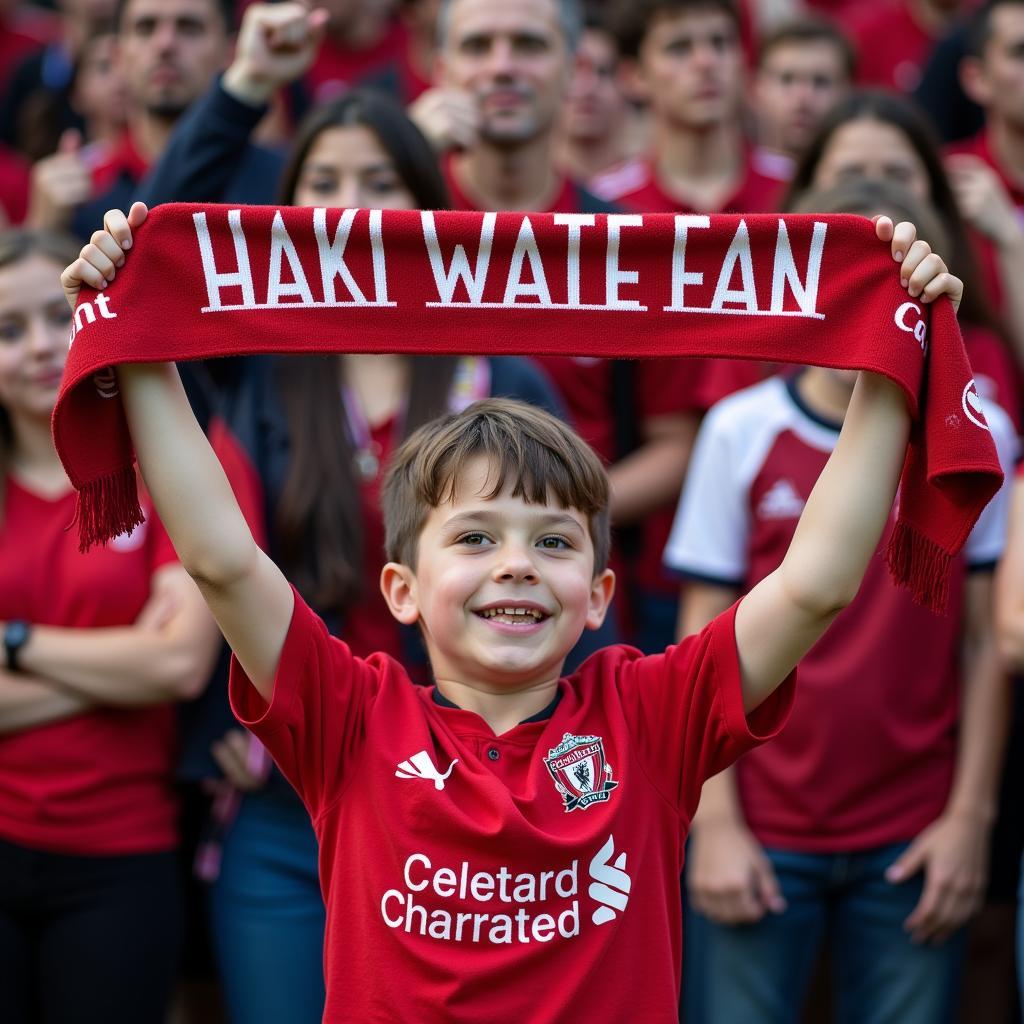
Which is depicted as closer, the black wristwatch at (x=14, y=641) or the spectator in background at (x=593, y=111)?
the black wristwatch at (x=14, y=641)

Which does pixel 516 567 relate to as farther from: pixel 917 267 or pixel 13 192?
pixel 13 192

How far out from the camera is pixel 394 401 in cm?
353

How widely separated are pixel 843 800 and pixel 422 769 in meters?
1.28

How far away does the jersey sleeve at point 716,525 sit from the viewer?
136 inches

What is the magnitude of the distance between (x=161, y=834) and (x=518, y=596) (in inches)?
57.9

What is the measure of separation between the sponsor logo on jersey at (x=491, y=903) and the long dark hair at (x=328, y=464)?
1.10 meters

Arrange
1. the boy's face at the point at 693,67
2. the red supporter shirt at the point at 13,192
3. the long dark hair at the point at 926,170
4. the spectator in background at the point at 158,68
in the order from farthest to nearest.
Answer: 1. the red supporter shirt at the point at 13,192
2. the boy's face at the point at 693,67
3. the spectator in background at the point at 158,68
4. the long dark hair at the point at 926,170

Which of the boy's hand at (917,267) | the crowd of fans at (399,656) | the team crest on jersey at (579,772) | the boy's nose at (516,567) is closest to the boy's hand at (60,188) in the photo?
the crowd of fans at (399,656)

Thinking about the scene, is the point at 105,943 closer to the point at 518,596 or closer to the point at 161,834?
the point at 161,834

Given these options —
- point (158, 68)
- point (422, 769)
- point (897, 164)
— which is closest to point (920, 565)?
point (422, 769)

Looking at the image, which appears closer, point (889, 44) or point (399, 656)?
point (399, 656)

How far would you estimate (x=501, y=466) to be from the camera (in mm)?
2398

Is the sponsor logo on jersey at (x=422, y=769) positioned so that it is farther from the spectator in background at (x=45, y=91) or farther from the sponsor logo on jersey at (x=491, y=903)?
the spectator in background at (x=45, y=91)

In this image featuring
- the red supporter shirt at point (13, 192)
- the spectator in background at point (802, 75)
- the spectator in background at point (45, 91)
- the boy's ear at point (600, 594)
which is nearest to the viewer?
the boy's ear at point (600, 594)
